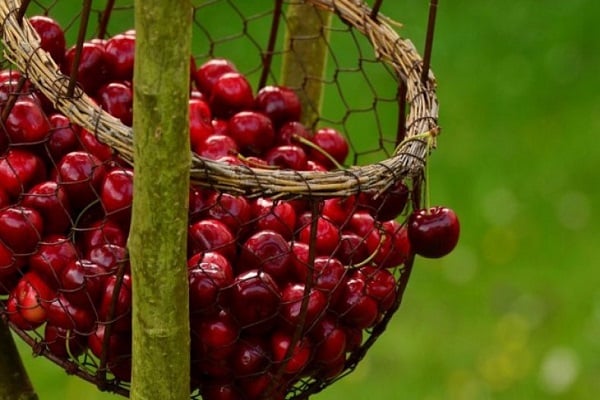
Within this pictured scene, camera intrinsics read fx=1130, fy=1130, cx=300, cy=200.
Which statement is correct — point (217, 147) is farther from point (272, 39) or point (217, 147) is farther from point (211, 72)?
point (272, 39)

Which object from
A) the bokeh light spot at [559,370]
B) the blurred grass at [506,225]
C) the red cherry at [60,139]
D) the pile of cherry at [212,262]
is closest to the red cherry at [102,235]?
the pile of cherry at [212,262]

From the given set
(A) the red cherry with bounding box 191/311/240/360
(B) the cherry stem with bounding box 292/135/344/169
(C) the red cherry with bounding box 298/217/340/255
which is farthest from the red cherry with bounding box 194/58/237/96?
(A) the red cherry with bounding box 191/311/240/360

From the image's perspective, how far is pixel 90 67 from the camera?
1306mm

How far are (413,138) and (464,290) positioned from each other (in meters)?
1.83

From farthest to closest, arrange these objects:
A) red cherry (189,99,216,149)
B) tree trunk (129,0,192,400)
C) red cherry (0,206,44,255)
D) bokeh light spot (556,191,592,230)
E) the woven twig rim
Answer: bokeh light spot (556,191,592,230)
red cherry (189,99,216,149)
red cherry (0,206,44,255)
the woven twig rim
tree trunk (129,0,192,400)

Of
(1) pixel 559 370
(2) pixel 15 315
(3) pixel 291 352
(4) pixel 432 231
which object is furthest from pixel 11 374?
(1) pixel 559 370

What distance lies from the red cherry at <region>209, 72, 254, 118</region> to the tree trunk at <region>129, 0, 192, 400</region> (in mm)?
464

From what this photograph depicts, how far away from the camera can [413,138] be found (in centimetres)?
115

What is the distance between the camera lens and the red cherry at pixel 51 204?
113cm

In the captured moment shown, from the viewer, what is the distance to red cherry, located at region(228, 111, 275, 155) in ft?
4.48

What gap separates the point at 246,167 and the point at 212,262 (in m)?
0.12

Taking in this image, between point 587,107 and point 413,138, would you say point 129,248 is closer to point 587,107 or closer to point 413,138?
point 413,138

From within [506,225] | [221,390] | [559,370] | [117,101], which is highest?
[117,101]

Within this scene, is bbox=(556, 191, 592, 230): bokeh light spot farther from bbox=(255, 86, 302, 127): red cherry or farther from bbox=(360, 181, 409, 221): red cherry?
bbox=(360, 181, 409, 221): red cherry
